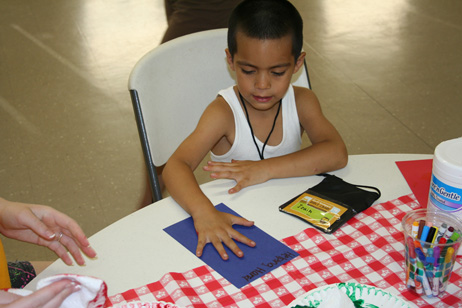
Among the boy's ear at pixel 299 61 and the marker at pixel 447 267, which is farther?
the boy's ear at pixel 299 61

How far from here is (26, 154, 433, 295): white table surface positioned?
110cm

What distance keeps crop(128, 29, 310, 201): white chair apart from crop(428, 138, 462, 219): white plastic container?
2.55ft

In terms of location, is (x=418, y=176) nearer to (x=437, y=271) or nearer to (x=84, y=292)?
(x=437, y=271)

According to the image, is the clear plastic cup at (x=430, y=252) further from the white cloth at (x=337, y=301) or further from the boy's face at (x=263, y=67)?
the boy's face at (x=263, y=67)

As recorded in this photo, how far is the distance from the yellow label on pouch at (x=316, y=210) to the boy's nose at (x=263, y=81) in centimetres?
34

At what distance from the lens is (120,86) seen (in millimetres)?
3451

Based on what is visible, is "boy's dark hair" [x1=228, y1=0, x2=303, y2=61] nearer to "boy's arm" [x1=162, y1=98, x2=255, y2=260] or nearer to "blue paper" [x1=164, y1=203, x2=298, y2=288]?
"boy's arm" [x1=162, y1=98, x2=255, y2=260]

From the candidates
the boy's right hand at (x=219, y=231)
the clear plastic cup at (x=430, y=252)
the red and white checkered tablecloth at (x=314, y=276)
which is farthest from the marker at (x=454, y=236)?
the boy's right hand at (x=219, y=231)

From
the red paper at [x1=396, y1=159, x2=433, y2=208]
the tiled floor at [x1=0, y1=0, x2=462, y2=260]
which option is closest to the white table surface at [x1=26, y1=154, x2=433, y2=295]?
the red paper at [x1=396, y1=159, x2=433, y2=208]

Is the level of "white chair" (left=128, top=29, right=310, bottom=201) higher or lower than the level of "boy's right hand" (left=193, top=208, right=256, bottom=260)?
higher

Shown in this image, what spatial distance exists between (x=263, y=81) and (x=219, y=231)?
1.56ft

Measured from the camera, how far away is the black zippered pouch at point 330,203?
3.96 ft

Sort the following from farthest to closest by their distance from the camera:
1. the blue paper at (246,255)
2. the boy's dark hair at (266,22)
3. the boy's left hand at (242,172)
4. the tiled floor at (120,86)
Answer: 1. the tiled floor at (120,86)
2. the boy's dark hair at (266,22)
3. the boy's left hand at (242,172)
4. the blue paper at (246,255)

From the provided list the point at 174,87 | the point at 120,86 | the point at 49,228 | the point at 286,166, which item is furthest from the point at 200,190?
the point at 120,86
